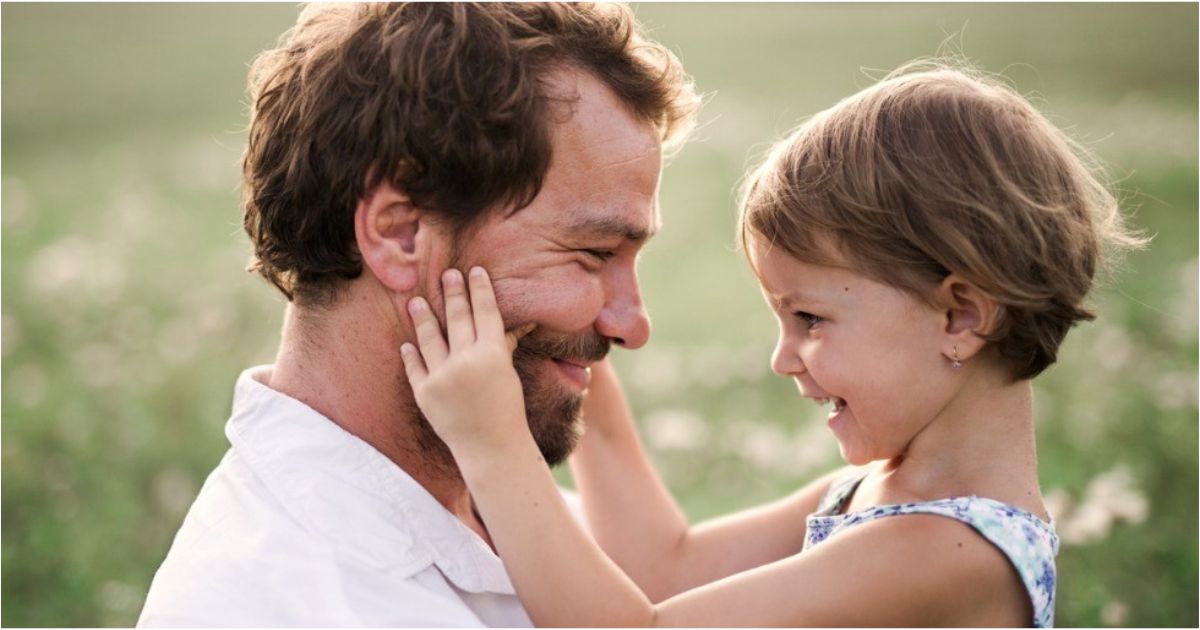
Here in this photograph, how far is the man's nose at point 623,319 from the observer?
3365 millimetres

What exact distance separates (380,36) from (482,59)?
271 millimetres

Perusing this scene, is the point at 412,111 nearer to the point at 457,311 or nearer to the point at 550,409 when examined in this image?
the point at 457,311

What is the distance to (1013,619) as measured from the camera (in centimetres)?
297

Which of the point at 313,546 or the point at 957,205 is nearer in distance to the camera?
the point at 313,546

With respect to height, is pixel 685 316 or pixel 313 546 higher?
pixel 313 546

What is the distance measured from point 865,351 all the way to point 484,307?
3.11 ft

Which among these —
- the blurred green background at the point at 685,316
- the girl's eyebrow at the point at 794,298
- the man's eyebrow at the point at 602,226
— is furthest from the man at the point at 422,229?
the blurred green background at the point at 685,316

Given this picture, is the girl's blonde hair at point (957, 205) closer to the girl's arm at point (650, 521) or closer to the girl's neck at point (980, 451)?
the girl's neck at point (980, 451)

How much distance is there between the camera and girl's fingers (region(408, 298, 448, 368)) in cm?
304

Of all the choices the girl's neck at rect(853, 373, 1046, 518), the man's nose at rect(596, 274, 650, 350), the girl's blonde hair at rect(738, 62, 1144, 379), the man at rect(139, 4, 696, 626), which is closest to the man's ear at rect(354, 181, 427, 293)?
the man at rect(139, 4, 696, 626)

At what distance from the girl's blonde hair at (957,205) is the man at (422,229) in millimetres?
511

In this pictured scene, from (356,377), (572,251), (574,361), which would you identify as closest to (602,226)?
(572,251)

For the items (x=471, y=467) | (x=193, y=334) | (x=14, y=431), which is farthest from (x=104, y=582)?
(x=471, y=467)

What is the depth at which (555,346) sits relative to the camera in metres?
3.32
